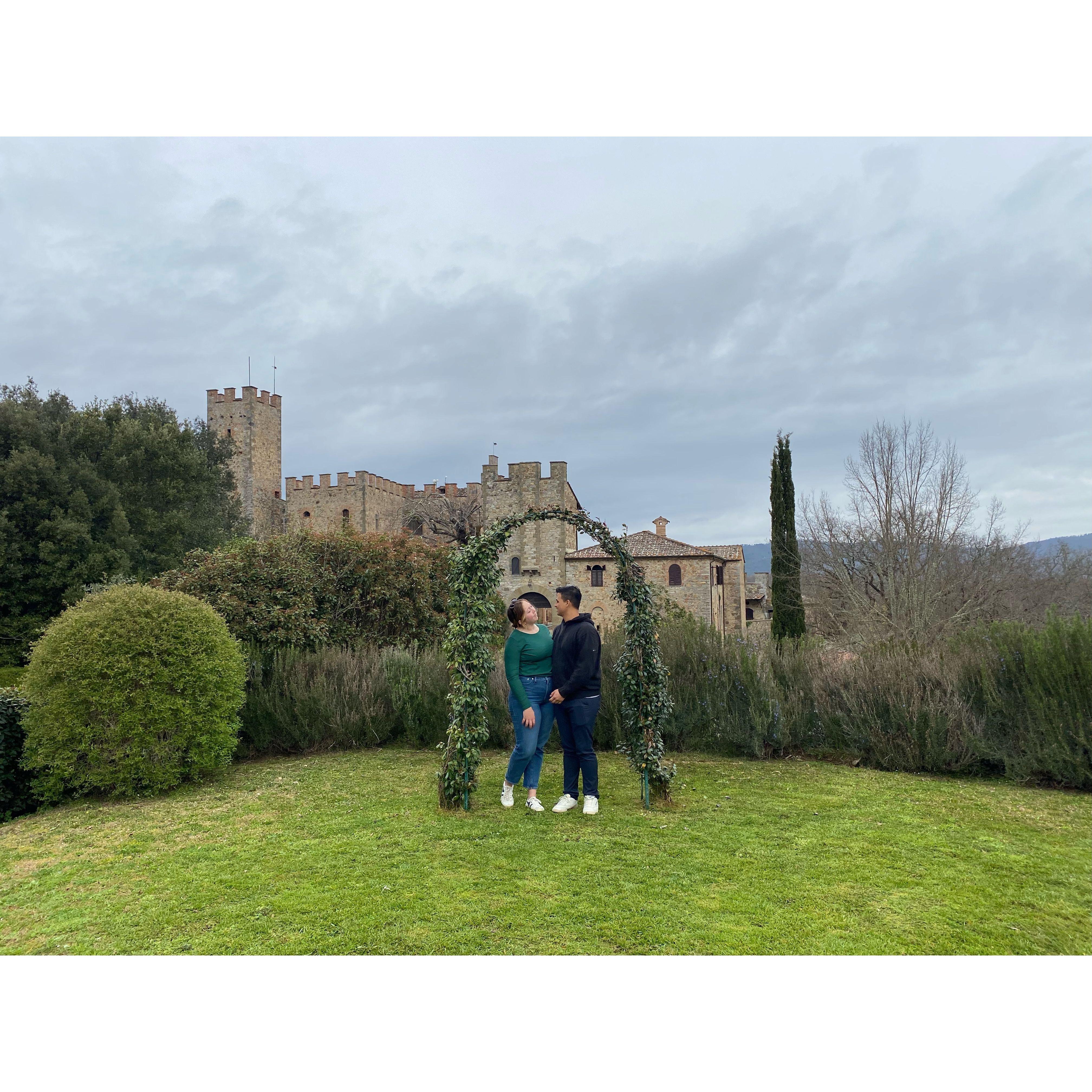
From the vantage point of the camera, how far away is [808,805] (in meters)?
6.12

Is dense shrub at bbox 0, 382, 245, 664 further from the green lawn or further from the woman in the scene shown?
the woman

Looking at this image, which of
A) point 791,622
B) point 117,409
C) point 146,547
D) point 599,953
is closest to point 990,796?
point 599,953

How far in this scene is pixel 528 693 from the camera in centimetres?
584

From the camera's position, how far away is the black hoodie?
561 centimetres

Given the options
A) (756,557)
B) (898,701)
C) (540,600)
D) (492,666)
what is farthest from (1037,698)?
(756,557)

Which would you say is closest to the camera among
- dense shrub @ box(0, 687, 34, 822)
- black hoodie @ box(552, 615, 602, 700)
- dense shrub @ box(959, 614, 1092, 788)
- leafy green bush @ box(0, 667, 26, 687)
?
black hoodie @ box(552, 615, 602, 700)

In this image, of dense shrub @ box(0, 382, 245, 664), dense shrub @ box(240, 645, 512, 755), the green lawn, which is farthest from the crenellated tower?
the green lawn

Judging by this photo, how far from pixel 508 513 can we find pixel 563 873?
84.8 feet

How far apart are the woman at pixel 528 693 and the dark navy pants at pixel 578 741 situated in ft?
0.54

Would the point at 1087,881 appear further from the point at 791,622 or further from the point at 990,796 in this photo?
the point at 791,622

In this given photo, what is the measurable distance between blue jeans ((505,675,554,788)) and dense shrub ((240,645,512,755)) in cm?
306

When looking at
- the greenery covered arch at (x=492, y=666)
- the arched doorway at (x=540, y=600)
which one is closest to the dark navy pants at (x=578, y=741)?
the greenery covered arch at (x=492, y=666)

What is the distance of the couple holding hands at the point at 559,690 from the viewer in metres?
5.67
